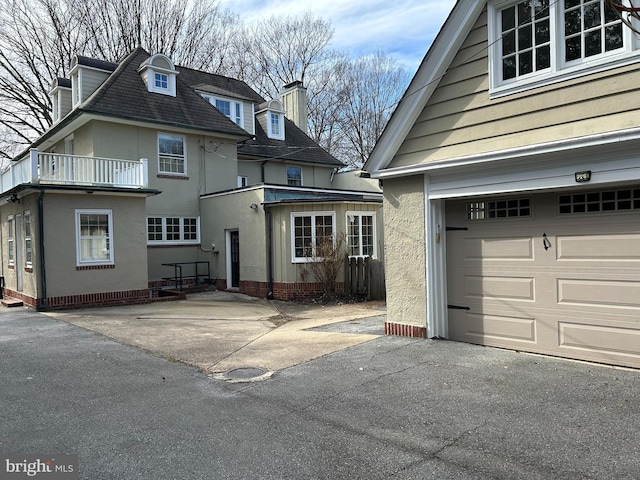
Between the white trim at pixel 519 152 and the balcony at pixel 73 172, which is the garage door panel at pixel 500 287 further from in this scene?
the balcony at pixel 73 172

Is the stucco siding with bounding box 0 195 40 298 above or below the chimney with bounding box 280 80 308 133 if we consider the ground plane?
below

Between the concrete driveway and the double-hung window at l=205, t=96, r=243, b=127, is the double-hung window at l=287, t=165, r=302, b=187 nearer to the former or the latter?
the double-hung window at l=205, t=96, r=243, b=127

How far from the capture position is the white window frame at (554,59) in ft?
18.0

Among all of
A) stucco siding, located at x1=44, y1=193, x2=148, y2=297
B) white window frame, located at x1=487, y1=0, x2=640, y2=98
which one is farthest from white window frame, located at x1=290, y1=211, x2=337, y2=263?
white window frame, located at x1=487, y1=0, x2=640, y2=98

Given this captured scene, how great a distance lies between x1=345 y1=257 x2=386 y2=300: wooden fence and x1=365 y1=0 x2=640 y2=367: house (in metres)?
6.21

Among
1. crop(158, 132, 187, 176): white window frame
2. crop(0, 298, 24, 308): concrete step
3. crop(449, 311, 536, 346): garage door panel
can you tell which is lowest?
crop(0, 298, 24, 308): concrete step

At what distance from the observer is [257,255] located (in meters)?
16.1

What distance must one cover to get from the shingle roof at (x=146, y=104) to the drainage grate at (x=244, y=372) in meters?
13.4

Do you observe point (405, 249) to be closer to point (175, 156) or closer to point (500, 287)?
point (500, 287)

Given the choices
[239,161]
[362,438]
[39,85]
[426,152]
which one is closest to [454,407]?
[362,438]

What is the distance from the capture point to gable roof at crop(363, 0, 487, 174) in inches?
269

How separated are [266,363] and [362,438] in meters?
2.87

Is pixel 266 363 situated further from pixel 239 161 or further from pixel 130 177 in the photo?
pixel 239 161

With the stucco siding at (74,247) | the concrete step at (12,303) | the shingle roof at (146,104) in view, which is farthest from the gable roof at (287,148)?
the concrete step at (12,303)
